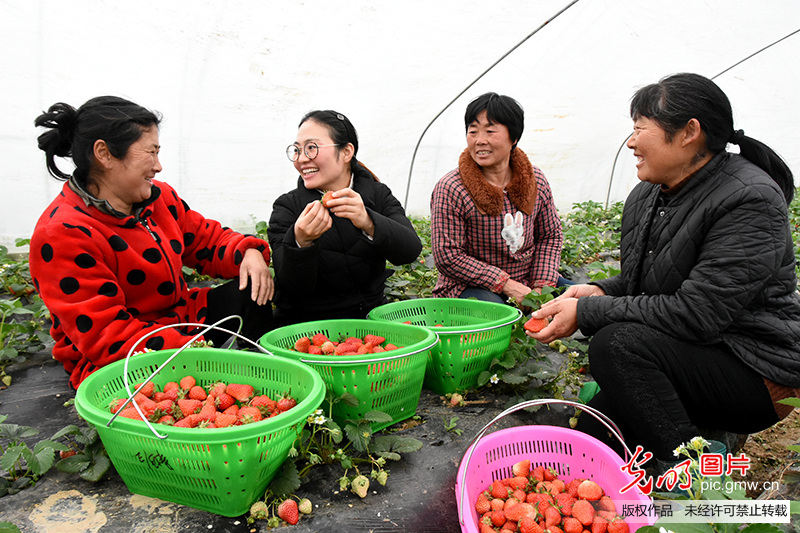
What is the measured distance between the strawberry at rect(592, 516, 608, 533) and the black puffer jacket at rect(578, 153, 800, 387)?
646 mm

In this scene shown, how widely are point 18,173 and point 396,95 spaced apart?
298 cm

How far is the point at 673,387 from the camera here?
163 centimetres

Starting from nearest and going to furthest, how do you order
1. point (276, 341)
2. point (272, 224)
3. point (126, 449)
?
point (126, 449), point (276, 341), point (272, 224)

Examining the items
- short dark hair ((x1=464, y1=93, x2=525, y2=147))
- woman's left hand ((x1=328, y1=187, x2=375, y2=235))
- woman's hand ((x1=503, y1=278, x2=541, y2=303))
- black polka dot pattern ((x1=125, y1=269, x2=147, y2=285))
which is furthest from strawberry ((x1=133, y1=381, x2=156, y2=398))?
short dark hair ((x1=464, y1=93, x2=525, y2=147))

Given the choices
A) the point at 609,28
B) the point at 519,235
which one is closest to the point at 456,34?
the point at 609,28

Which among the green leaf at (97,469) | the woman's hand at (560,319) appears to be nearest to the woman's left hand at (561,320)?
the woman's hand at (560,319)

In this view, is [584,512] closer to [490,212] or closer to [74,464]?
[74,464]

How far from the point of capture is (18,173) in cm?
335

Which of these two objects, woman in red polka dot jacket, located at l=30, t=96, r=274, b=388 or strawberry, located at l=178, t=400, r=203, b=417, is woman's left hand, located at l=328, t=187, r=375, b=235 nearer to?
woman in red polka dot jacket, located at l=30, t=96, r=274, b=388

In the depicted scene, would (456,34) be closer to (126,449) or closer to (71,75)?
(71,75)

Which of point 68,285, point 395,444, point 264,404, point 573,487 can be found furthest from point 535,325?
point 68,285

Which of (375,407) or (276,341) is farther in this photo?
(276,341)

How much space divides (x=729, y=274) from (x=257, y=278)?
185 cm

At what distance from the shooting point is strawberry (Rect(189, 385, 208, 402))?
1758mm
